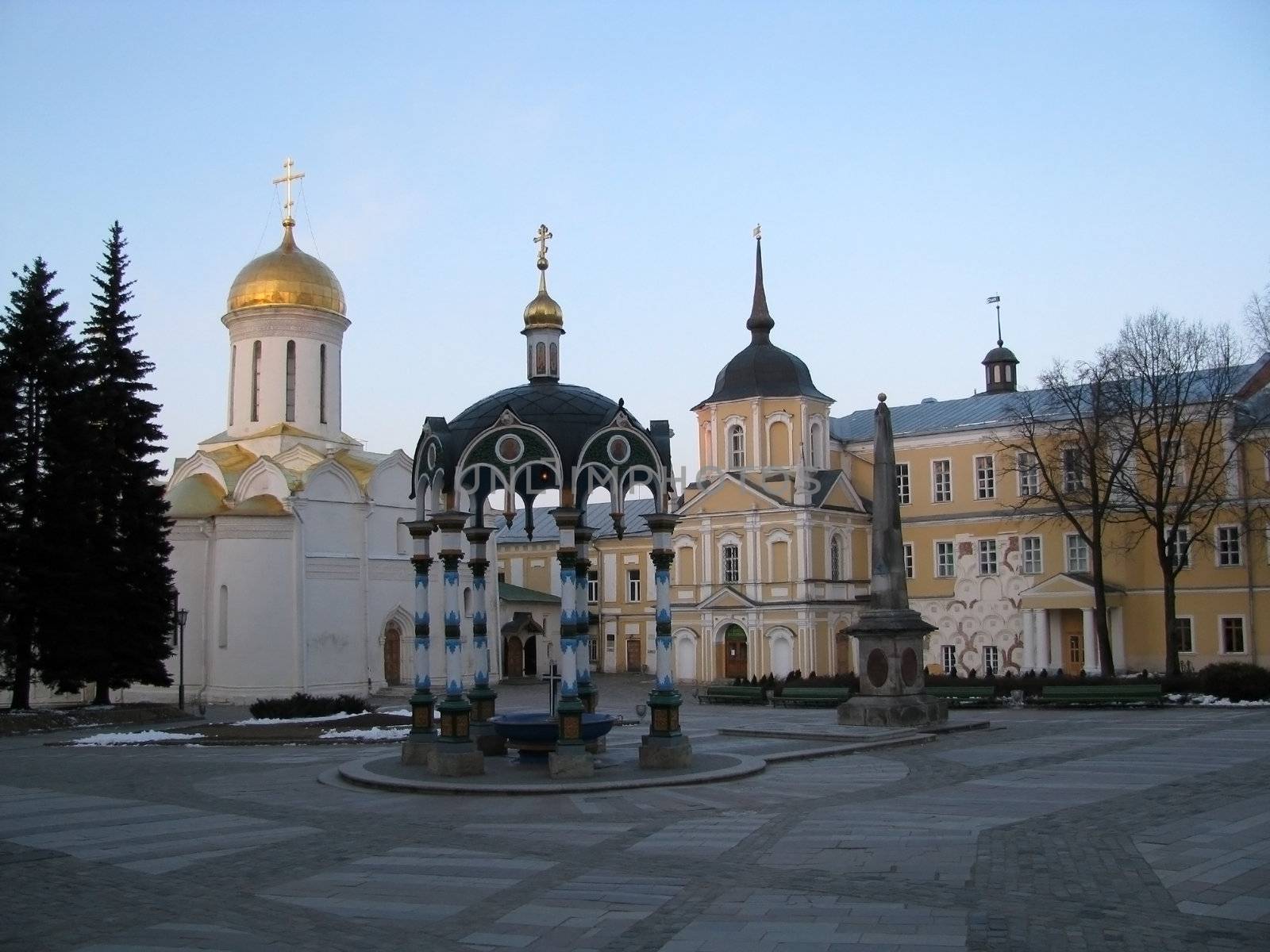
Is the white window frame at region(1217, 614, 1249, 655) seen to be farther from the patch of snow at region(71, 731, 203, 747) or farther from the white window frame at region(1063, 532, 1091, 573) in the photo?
the patch of snow at region(71, 731, 203, 747)

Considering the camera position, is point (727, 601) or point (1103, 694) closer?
point (1103, 694)

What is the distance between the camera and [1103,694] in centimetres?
3084

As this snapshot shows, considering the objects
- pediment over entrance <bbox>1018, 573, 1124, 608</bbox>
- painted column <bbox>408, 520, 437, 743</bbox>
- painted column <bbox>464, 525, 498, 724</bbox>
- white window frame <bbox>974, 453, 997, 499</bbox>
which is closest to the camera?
painted column <bbox>408, 520, 437, 743</bbox>

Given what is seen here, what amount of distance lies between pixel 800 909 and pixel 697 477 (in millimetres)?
44617

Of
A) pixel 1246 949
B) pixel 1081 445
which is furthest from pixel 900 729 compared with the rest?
pixel 1081 445

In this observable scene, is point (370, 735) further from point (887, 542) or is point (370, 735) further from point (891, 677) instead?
point (887, 542)

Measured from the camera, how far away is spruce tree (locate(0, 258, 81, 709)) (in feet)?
101

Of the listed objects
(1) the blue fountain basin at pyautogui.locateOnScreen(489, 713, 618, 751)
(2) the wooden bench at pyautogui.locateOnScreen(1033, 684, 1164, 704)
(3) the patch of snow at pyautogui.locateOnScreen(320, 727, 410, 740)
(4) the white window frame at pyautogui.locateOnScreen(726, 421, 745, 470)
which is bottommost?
(3) the patch of snow at pyautogui.locateOnScreen(320, 727, 410, 740)

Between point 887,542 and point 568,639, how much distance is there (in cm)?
1010

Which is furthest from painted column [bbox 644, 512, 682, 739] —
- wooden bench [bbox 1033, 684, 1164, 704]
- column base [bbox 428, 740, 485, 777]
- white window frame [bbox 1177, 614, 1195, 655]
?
white window frame [bbox 1177, 614, 1195, 655]

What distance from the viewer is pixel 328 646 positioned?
133 feet

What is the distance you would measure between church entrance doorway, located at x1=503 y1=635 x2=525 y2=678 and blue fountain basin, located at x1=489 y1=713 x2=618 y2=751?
40.1 meters

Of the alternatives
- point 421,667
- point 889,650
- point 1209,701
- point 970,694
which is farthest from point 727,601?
point 421,667

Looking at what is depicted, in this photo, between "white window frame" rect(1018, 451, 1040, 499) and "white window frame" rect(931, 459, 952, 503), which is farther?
"white window frame" rect(931, 459, 952, 503)
